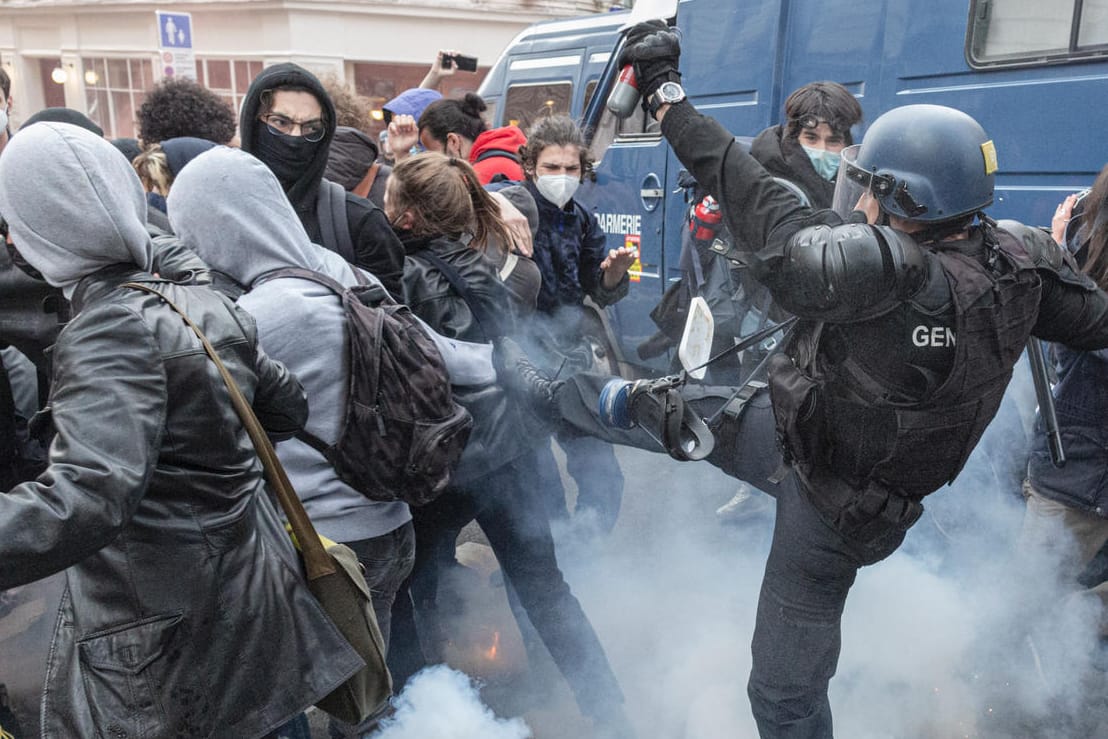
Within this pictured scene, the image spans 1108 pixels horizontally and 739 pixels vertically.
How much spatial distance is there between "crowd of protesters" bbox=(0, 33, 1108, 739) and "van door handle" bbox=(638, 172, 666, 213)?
1.58 meters

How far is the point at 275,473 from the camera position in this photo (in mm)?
1678

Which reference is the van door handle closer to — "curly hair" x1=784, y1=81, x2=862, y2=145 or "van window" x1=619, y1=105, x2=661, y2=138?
"van window" x1=619, y1=105, x2=661, y2=138

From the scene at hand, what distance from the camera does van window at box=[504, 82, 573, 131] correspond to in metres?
6.69

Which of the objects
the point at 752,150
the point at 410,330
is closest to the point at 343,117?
the point at 752,150

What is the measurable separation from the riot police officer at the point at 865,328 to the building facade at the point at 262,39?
1507 centimetres

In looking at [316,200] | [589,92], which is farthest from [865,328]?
[589,92]

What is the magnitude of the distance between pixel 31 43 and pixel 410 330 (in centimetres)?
2285

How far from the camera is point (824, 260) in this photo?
76.0 inches

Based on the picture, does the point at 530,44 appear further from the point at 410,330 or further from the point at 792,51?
the point at 410,330

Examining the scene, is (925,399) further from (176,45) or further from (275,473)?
(176,45)

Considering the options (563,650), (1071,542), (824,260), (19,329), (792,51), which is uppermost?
(792,51)

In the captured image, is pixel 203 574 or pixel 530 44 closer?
pixel 203 574

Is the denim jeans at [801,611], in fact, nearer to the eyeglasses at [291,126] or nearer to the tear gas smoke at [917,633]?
the tear gas smoke at [917,633]

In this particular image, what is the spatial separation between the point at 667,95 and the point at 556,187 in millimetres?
1439
